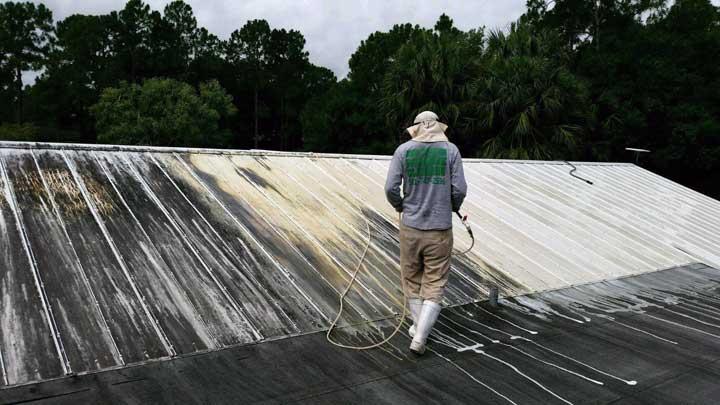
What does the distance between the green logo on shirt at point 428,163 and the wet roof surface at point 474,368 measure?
104 cm

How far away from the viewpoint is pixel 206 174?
5.00m

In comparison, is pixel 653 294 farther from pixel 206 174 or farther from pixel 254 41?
pixel 254 41

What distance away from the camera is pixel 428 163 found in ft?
11.5

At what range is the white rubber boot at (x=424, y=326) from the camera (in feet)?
10.4

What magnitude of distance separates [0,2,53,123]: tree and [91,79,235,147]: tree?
38.7ft

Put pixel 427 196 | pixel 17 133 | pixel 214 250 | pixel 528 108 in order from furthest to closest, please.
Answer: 1. pixel 17 133
2. pixel 528 108
3. pixel 214 250
4. pixel 427 196

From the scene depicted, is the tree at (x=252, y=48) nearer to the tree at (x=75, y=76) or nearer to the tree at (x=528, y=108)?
the tree at (x=75, y=76)

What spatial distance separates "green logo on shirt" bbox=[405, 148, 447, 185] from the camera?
3.49m

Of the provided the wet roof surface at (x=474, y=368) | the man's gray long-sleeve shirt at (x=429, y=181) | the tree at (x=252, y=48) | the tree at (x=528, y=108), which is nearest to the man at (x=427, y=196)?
the man's gray long-sleeve shirt at (x=429, y=181)

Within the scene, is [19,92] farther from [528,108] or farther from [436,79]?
[528,108]

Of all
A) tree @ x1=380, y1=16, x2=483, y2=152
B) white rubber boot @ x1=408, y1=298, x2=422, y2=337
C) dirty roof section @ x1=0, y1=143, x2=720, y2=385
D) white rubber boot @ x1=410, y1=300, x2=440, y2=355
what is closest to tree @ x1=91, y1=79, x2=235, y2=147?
tree @ x1=380, y1=16, x2=483, y2=152

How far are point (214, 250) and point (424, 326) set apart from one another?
1.63 meters

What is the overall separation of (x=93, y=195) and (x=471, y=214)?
12.9 ft

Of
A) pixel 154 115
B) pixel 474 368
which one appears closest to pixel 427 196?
pixel 474 368
